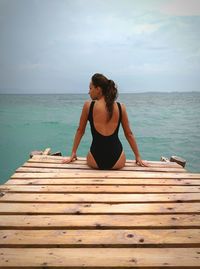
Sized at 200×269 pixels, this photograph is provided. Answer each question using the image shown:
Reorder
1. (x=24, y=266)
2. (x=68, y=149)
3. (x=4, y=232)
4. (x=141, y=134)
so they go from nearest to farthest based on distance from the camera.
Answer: (x=24, y=266) < (x=4, y=232) < (x=68, y=149) < (x=141, y=134)

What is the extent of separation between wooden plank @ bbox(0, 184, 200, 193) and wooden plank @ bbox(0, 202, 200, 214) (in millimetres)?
374

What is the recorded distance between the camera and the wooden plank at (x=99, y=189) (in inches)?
128

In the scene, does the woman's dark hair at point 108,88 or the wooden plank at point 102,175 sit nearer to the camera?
the wooden plank at point 102,175

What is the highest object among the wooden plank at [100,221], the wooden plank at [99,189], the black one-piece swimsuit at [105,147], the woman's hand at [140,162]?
the black one-piece swimsuit at [105,147]

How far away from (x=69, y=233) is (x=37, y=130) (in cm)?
2286

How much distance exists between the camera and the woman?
400cm

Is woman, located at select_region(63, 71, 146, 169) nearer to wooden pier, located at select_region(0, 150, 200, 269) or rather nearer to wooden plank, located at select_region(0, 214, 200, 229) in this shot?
wooden pier, located at select_region(0, 150, 200, 269)

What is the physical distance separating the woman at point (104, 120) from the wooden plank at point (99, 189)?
0.81 m

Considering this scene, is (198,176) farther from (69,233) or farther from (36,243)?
(36,243)

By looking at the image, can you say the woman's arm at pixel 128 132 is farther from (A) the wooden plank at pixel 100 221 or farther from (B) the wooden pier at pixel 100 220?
(A) the wooden plank at pixel 100 221

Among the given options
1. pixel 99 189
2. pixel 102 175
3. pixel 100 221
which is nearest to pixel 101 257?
pixel 100 221

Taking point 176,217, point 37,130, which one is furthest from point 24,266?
point 37,130

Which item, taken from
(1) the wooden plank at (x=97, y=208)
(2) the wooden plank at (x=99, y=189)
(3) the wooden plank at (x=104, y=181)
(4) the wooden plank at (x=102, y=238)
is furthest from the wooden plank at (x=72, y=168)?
(4) the wooden plank at (x=102, y=238)

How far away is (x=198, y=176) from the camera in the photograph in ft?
13.0
